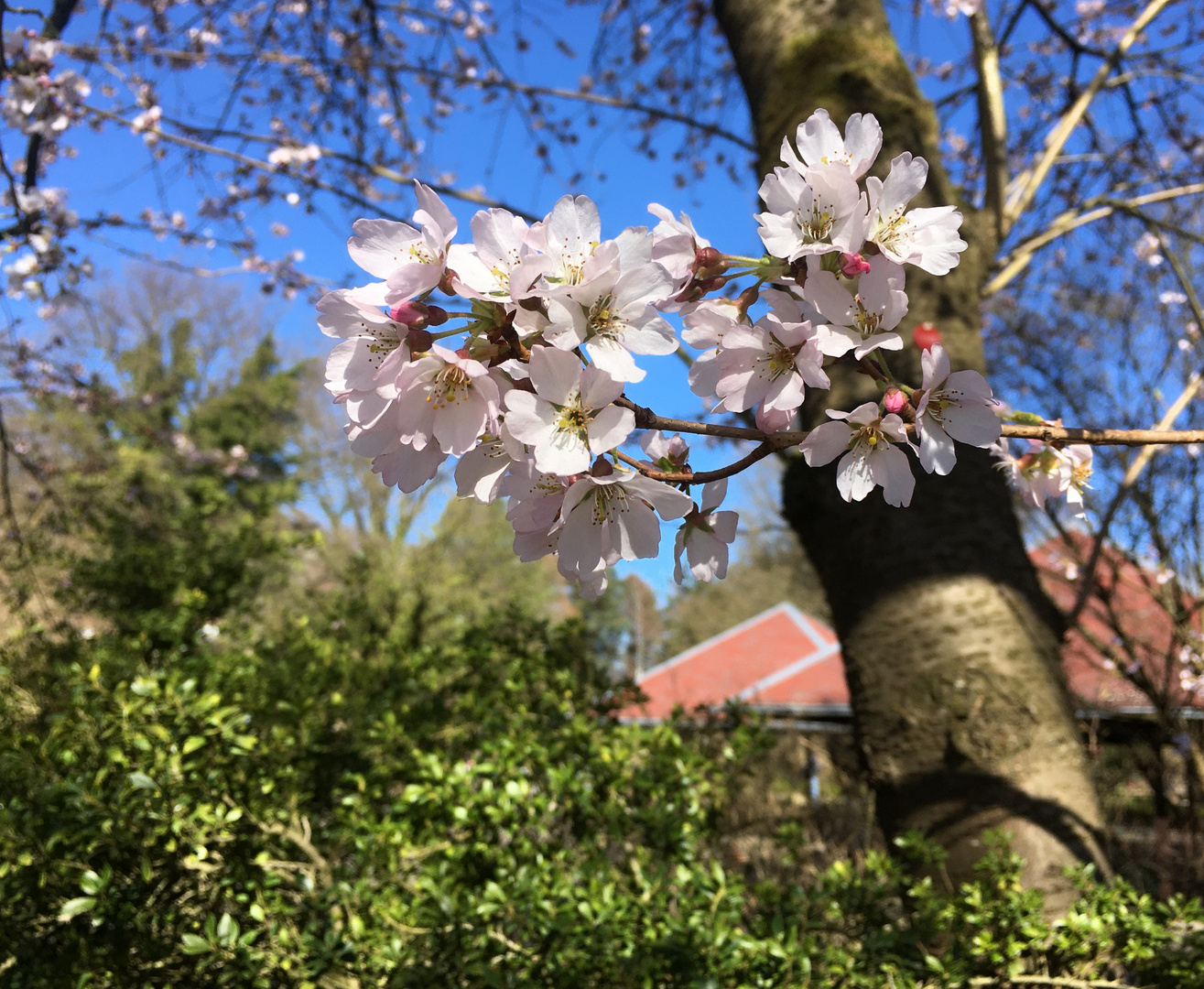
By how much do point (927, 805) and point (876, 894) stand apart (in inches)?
15.2

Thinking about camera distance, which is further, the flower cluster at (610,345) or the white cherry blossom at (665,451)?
the white cherry blossom at (665,451)

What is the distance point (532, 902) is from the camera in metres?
1.59

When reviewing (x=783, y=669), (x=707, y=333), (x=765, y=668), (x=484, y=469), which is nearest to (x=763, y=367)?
(x=707, y=333)

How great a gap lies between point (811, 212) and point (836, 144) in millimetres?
137

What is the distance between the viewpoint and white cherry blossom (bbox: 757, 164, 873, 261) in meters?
0.72

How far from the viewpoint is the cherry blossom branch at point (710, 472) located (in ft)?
2.34

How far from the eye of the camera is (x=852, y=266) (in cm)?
74

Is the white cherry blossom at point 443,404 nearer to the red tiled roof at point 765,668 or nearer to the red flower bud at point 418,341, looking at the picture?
the red flower bud at point 418,341

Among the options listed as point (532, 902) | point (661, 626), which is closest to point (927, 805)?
point (532, 902)

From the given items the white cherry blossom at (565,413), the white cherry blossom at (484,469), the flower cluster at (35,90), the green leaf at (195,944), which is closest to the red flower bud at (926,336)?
the white cherry blossom at (565,413)

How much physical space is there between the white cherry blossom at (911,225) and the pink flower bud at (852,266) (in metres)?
0.05

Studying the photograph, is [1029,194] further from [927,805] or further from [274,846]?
[274,846]

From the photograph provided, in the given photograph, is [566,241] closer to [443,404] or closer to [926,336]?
[443,404]

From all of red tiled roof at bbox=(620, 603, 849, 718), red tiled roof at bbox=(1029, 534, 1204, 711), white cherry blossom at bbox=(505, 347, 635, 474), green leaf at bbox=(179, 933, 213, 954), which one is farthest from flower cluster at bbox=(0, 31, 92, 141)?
red tiled roof at bbox=(620, 603, 849, 718)
